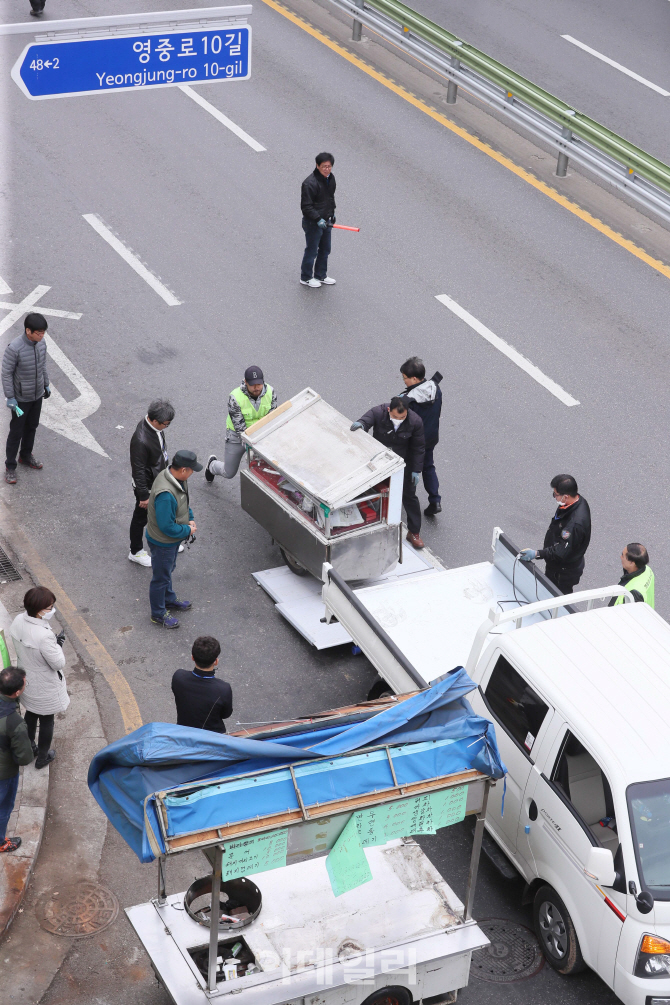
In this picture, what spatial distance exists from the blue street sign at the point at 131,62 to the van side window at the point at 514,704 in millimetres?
5354

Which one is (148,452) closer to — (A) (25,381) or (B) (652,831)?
(A) (25,381)

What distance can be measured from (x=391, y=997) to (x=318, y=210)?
10.1 meters

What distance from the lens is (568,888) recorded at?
776 cm

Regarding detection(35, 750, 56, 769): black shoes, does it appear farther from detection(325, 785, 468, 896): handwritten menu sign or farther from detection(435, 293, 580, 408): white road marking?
detection(435, 293, 580, 408): white road marking

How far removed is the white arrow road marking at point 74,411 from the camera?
12880 mm

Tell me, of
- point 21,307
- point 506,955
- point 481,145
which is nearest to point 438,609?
point 506,955

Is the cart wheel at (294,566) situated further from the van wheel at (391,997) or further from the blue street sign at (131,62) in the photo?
the van wheel at (391,997)

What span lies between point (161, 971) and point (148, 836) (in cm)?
119

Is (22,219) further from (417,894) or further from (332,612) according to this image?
(417,894)

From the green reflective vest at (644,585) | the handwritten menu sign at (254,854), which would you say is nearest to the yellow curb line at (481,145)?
the green reflective vest at (644,585)

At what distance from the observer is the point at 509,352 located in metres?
14.6

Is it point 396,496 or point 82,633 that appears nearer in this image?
point 82,633

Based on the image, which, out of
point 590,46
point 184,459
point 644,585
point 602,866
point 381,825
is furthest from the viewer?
point 590,46

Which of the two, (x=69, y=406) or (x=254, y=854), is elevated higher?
(x=254, y=854)
